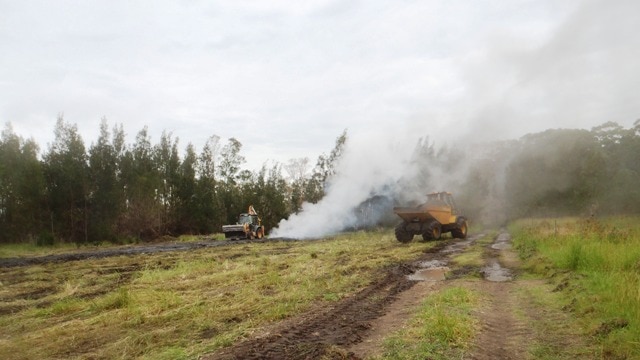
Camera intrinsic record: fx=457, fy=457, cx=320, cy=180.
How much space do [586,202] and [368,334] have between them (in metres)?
53.5

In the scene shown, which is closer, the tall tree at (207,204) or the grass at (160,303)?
the grass at (160,303)

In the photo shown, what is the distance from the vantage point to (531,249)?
18.7 meters

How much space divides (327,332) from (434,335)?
1.67 meters

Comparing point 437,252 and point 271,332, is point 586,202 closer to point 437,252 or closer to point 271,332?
point 437,252

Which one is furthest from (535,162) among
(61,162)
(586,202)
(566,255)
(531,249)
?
(61,162)

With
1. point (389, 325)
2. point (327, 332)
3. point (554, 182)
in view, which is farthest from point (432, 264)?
point (554, 182)

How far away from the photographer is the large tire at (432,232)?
79.0 feet

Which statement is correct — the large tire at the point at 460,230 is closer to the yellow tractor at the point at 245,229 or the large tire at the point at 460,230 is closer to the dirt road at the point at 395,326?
the dirt road at the point at 395,326

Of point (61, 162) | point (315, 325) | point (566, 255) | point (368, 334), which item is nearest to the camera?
point (368, 334)

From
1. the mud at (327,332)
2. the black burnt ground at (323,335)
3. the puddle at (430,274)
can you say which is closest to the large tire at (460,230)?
the puddle at (430,274)

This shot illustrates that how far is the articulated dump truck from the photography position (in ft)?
78.1

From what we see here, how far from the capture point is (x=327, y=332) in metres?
7.27

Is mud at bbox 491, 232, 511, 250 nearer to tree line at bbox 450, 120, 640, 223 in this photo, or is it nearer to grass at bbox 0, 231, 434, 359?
grass at bbox 0, 231, 434, 359

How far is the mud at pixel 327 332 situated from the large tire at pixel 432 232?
502 inches
